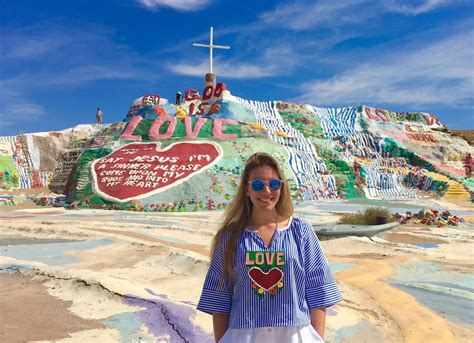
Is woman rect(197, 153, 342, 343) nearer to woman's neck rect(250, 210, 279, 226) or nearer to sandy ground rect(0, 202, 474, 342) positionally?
woman's neck rect(250, 210, 279, 226)

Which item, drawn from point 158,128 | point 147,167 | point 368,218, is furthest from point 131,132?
point 368,218

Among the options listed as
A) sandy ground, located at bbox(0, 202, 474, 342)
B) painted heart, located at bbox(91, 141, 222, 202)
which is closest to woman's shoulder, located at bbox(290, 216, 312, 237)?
sandy ground, located at bbox(0, 202, 474, 342)

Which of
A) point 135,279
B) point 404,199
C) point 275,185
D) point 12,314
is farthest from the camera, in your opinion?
point 404,199

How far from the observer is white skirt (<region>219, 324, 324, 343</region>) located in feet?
7.40

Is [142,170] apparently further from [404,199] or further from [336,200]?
[404,199]

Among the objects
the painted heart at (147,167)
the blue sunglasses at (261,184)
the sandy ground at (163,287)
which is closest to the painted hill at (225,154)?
the painted heart at (147,167)

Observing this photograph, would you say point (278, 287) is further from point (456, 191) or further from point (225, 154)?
point (456, 191)

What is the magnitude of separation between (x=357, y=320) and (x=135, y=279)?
374 cm

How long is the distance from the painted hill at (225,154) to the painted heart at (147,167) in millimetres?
56

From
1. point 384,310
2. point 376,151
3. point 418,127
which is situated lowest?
point 384,310

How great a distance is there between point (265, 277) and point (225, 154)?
20.9 m

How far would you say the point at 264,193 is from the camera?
2.43m

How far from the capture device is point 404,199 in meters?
26.5

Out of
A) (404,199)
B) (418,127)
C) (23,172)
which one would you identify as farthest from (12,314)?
(418,127)
